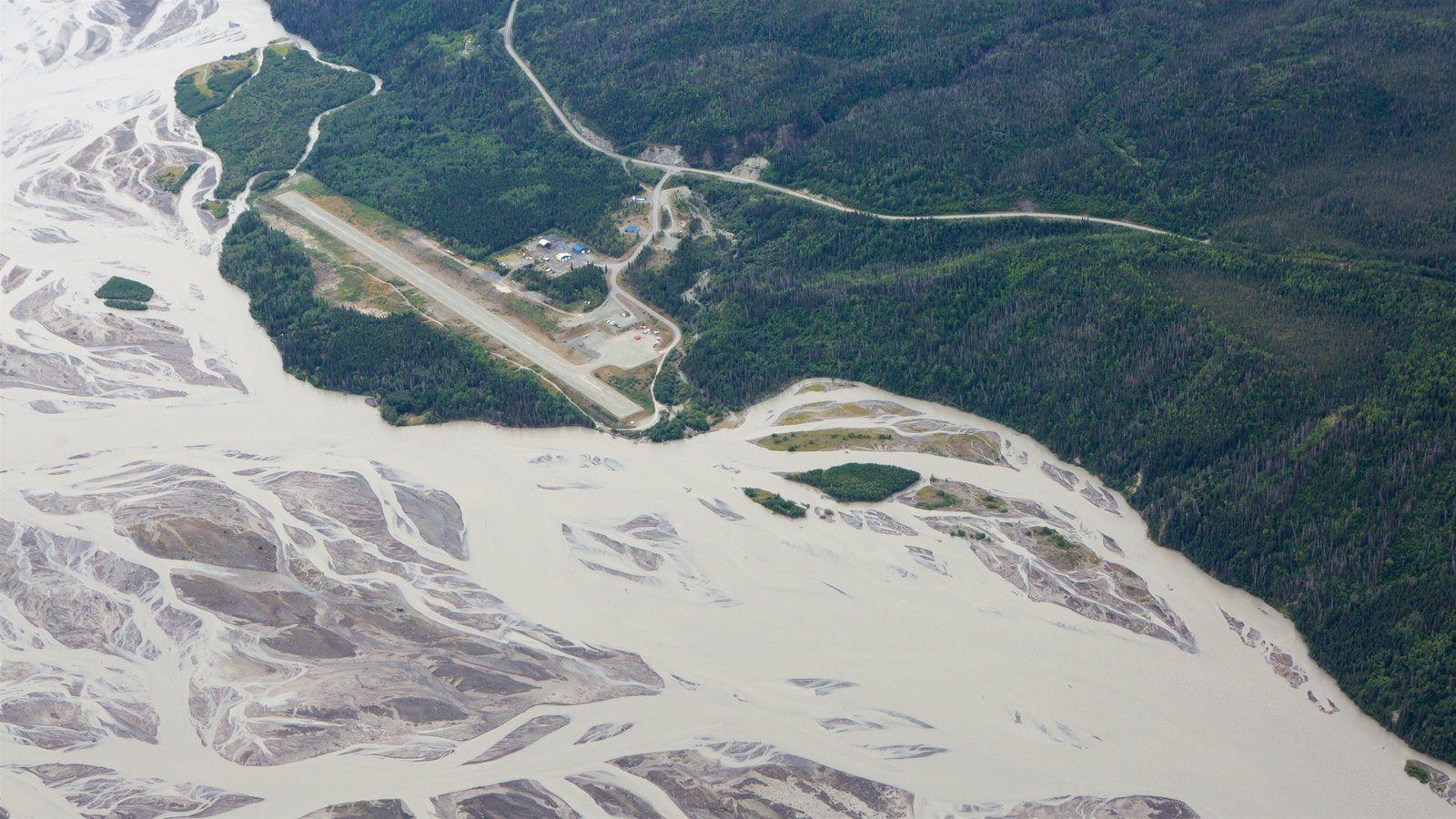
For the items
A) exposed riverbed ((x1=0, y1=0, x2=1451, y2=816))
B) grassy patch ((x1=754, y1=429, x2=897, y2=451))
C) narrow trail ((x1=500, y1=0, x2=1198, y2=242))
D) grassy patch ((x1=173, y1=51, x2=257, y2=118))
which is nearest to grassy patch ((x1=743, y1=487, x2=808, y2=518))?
exposed riverbed ((x1=0, y1=0, x2=1451, y2=816))

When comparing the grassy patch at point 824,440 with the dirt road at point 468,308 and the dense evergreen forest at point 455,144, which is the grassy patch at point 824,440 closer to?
the dirt road at point 468,308

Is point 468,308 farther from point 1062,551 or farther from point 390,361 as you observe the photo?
point 1062,551

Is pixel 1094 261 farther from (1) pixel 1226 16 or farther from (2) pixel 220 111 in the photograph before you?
(2) pixel 220 111

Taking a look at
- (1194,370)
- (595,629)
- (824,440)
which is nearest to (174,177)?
(824,440)

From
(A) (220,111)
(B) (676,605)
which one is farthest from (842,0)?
(B) (676,605)

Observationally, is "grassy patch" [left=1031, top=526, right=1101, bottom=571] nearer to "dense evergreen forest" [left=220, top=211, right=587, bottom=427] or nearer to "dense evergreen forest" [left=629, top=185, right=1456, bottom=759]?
"dense evergreen forest" [left=629, top=185, right=1456, bottom=759]

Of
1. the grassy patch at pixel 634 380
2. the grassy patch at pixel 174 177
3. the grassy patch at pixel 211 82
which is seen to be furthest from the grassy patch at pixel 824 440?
the grassy patch at pixel 211 82
